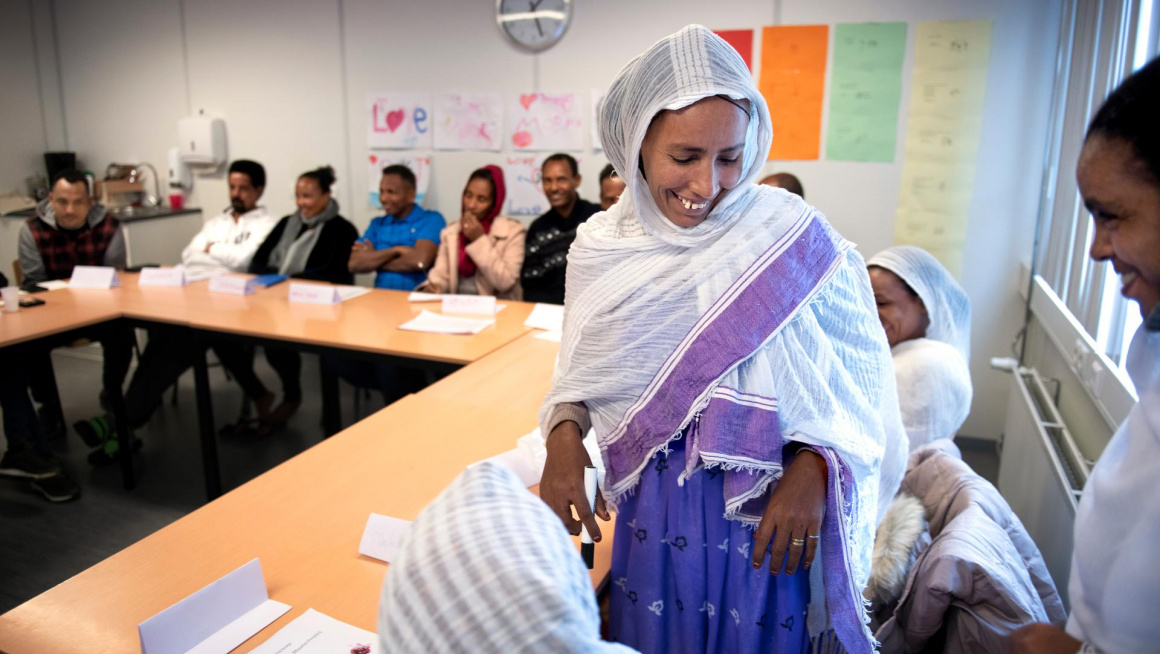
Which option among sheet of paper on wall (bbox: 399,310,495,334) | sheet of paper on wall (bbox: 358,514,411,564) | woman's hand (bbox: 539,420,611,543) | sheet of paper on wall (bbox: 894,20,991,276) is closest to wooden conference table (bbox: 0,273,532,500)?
sheet of paper on wall (bbox: 399,310,495,334)

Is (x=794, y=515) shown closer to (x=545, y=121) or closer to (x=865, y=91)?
(x=865, y=91)

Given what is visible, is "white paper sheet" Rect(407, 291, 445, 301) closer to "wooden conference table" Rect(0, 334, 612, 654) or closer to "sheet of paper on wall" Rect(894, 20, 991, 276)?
A: "wooden conference table" Rect(0, 334, 612, 654)

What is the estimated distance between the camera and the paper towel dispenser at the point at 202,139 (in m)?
4.95

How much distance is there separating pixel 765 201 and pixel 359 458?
1.08 metres

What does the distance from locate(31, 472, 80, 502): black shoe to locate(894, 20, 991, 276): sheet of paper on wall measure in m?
3.93

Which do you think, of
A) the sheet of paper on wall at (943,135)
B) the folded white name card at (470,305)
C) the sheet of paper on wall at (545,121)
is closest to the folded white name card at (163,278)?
the folded white name card at (470,305)

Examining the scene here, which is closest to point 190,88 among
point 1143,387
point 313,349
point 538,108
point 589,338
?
point 538,108

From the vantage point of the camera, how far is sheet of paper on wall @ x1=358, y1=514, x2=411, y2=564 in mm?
1246

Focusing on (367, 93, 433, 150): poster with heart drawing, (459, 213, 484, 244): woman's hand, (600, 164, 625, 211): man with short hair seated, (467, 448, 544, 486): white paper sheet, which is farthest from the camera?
(367, 93, 433, 150): poster with heart drawing

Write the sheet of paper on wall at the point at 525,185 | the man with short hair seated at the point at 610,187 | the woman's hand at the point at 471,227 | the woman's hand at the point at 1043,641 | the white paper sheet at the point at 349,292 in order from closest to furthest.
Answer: the woman's hand at the point at 1043,641 < the man with short hair seated at the point at 610,187 < the white paper sheet at the point at 349,292 < the woman's hand at the point at 471,227 < the sheet of paper on wall at the point at 525,185

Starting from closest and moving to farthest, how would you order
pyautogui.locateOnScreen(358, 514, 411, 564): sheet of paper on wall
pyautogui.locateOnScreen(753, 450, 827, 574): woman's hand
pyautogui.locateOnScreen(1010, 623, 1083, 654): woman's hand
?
pyautogui.locateOnScreen(1010, 623, 1083, 654): woman's hand
pyautogui.locateOnScreen(753, 450, 827, 574): woman's hand
pyautogui.locateOnScreen(358, 514, 411, 564): sheet of paper on wall

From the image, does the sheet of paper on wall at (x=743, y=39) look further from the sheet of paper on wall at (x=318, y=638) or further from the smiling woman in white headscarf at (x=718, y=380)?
the sheet of paper on wall at (x=318, y=638)

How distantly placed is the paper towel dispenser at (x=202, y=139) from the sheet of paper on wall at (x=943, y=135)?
4.36m

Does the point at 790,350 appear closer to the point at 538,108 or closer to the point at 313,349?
the point at 313,349
